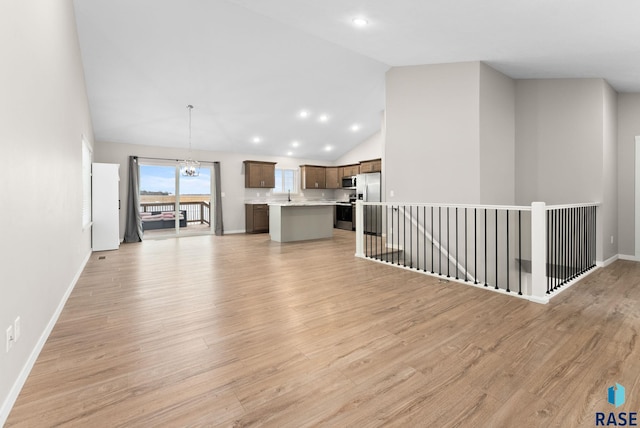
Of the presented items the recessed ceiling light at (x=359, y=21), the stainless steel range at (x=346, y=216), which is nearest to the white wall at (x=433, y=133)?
the recessed ceiling light at (x=359, y=21)

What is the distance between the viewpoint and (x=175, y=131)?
24.1 feet

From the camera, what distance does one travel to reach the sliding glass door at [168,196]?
817 centimetres

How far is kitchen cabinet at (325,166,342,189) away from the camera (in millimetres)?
10484

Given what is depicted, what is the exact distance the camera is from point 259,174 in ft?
30.5

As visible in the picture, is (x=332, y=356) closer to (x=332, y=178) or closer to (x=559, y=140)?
(x=559, y=140)

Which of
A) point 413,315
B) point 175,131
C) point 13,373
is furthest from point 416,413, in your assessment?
point 175,131

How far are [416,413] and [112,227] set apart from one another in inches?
267

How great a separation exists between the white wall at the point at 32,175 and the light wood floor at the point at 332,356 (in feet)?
0.77

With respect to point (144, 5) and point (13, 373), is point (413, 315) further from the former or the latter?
point (144, 5)

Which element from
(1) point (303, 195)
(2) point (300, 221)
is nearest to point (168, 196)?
(2) point (300, 221)

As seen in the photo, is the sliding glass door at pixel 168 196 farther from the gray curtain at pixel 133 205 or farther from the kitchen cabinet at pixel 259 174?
the kitchen cabinet at pixel 259 174

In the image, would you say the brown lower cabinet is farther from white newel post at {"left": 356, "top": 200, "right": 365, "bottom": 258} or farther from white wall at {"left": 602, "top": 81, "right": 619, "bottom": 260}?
white wall at {"left": 602, "top": 81, "right": 619, "bottom": 260}

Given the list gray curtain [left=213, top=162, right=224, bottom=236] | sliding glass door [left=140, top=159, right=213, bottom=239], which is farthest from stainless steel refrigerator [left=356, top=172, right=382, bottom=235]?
sliding glass door [left=140, top=159, right=213, bottom=239]

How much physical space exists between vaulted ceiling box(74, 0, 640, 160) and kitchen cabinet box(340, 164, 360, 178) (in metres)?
2.41
